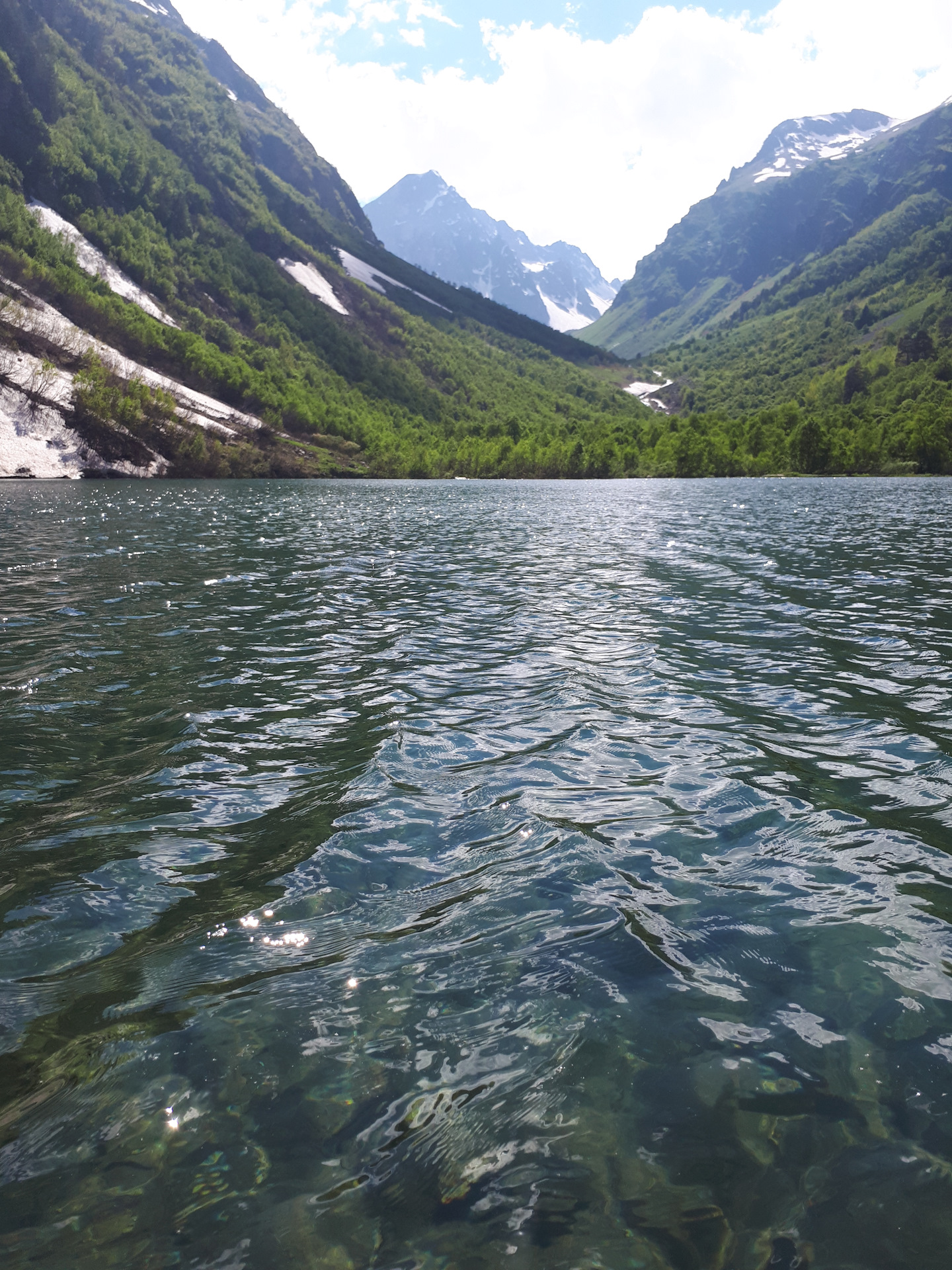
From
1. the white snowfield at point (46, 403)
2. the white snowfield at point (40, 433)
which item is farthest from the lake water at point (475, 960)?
the white snowfield at point (46, 403)

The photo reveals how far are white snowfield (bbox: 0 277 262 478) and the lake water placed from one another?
11922 cm

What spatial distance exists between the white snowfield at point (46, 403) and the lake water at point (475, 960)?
119 meters

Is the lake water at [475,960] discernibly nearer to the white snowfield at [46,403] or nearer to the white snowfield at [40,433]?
the white snowfield at [40,433]

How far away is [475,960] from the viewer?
20.5 ft

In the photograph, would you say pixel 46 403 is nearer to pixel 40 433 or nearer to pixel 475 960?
pixel 40 433

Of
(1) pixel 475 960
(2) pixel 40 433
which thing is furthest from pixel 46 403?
(1) pixel 475 960

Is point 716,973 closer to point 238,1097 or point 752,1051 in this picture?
point 752,1051

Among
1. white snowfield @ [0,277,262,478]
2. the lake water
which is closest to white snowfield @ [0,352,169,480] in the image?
white snowfield @ [0,277,262,478]

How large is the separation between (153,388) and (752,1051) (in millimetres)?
183150

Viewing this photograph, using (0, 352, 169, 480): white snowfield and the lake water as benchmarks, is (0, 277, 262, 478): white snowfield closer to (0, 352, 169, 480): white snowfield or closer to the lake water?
(0, 352, 169, 480): white snowfield

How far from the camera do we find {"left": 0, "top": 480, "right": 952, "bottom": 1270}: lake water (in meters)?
4.07

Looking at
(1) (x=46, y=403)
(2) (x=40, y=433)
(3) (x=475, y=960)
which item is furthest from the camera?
(1) (x=46, y=403)

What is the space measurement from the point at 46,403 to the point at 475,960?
14636 centimetres

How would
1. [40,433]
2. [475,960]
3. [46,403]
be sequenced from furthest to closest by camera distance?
[46,403], [40,433], [475,960]
